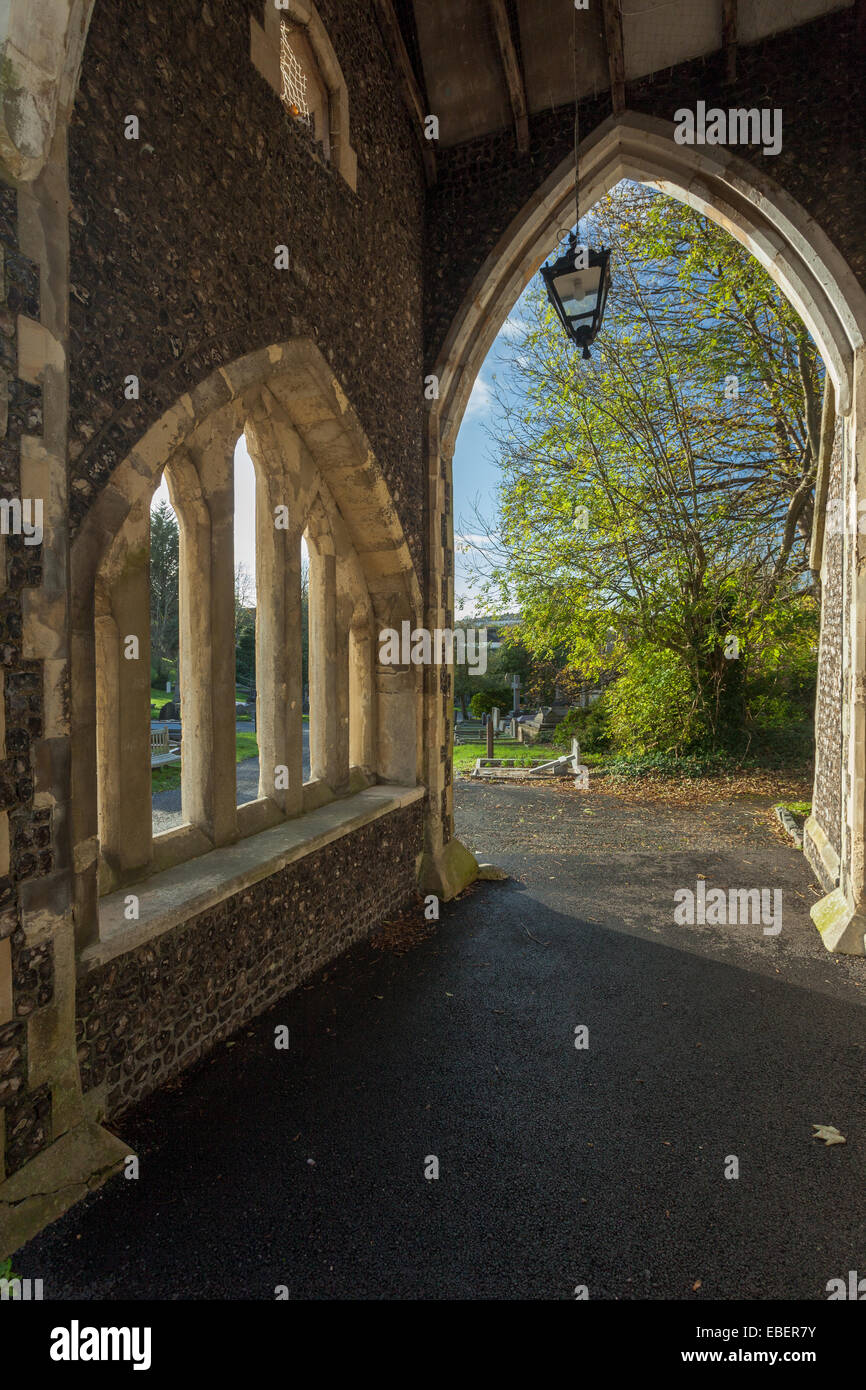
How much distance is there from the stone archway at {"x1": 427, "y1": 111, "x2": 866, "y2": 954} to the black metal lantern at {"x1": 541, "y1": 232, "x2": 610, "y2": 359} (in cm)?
151

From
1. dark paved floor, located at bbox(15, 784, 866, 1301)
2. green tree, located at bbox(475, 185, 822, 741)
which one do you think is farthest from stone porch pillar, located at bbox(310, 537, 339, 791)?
green tree, located at bbox(475, 185, 822, 741)

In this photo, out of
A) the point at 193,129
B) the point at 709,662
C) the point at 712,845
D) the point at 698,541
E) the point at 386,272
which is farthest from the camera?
the point at 709,662

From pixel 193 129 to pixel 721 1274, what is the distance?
4.45 meters

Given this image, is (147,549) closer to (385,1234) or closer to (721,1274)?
(385,1234)

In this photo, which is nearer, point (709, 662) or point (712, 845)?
point (712, 845)

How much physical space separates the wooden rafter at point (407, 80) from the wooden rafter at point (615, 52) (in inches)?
52.2

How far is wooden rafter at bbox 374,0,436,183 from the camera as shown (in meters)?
4.99

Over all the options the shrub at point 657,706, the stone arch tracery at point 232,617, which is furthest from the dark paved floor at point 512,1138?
the shrub at point 657,706

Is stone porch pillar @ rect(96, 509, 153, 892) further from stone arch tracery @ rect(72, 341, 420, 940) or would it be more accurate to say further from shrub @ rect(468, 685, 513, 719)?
shrub @ rect(468, 685, 513, 719)

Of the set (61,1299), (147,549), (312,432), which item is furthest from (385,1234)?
(312,432)

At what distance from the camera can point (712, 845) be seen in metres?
7.23

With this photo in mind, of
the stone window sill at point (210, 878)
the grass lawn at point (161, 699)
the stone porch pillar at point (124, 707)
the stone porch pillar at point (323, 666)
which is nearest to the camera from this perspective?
the stone window sill at point (210, 878)

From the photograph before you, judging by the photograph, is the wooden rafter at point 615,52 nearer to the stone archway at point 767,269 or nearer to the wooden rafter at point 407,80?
the stone archway at point 767,269

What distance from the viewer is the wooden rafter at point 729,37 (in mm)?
4746
